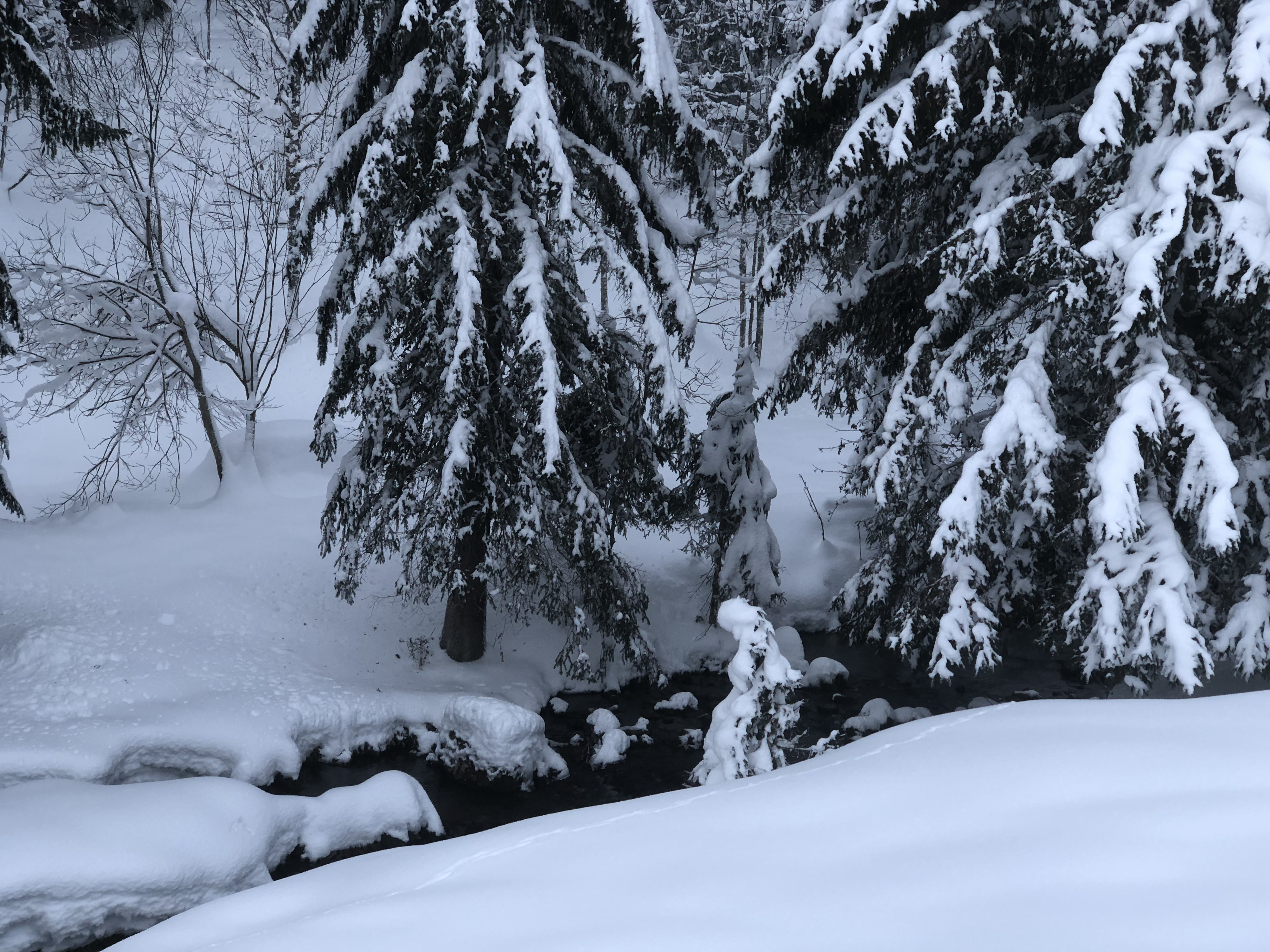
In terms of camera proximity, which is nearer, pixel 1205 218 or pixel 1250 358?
pixel 1205 218

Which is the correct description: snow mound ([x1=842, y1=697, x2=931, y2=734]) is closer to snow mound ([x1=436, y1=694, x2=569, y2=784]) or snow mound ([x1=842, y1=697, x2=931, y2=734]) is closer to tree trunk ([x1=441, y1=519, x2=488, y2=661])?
snow mound ([x1=436, y1=694, x2=569, y2=784])

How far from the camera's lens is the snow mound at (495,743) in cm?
1047

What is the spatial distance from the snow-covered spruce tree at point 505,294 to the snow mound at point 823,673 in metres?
2.87

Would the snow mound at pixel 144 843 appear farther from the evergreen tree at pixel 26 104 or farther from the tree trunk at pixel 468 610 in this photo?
the evergreen tree at pixel 26 104

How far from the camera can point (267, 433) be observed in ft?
60.1

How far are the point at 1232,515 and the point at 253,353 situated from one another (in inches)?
636

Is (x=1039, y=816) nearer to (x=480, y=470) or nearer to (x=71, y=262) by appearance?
(x=480, y=470)

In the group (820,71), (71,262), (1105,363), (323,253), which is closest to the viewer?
(1105,363)

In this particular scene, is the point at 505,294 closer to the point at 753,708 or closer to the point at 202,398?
the point at 753,708

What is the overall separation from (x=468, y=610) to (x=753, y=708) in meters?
5.99

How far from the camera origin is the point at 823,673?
13.5 metres

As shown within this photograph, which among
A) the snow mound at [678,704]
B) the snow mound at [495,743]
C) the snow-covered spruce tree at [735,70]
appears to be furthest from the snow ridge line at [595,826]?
the snow-covered spruce tree at [735,70]

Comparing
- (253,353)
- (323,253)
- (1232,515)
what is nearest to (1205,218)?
(1232,515)

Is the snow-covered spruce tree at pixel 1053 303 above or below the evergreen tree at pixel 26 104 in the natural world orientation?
below
